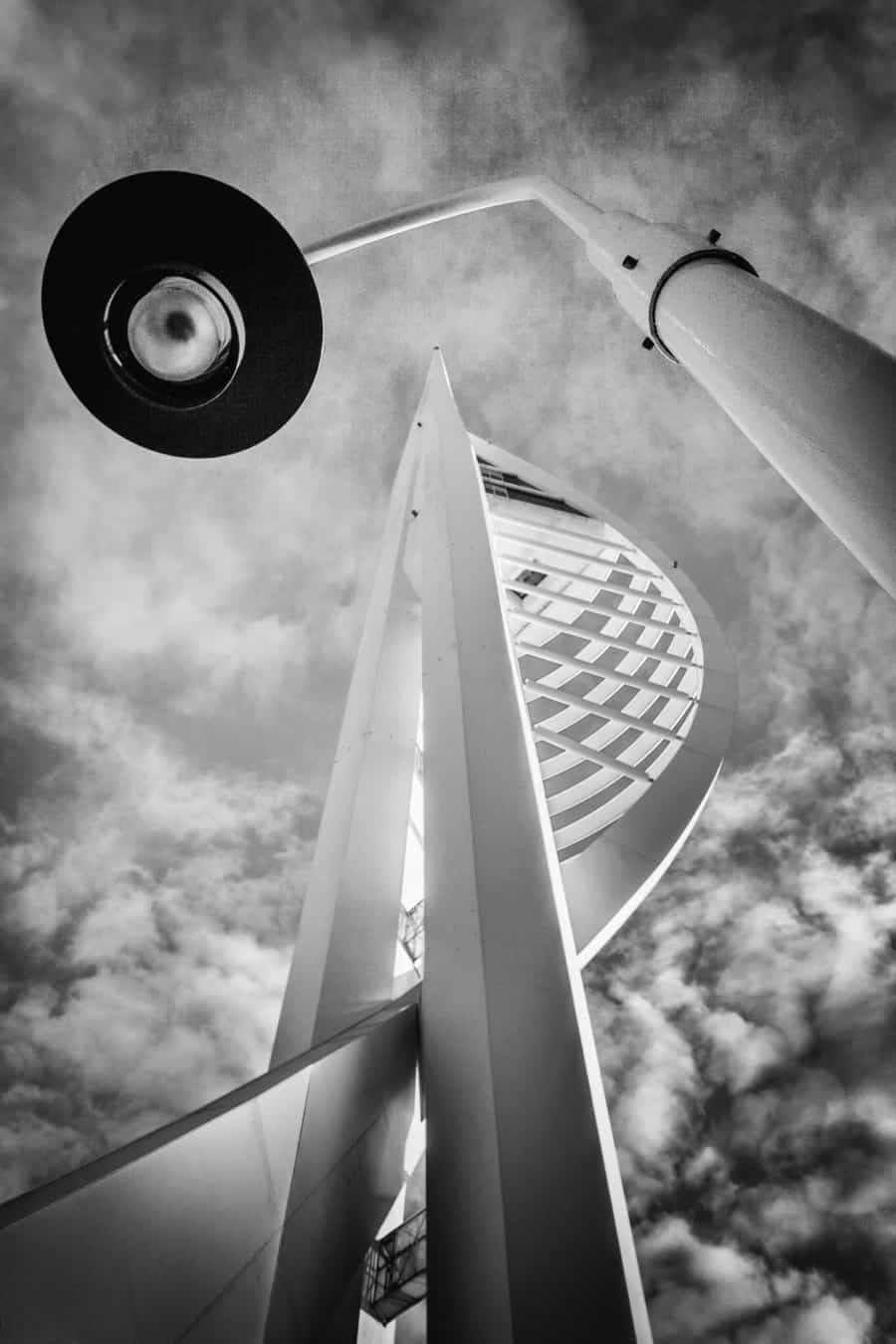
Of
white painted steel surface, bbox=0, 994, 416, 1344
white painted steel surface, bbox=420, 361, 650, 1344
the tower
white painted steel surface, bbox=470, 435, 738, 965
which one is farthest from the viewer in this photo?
white painted steel surface, bbox=470, 435, 738, 965

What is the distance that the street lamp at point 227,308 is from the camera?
193cm

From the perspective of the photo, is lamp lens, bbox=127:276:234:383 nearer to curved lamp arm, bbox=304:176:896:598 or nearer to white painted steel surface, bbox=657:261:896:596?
curved lamp arm, bbox=304:176:896:598

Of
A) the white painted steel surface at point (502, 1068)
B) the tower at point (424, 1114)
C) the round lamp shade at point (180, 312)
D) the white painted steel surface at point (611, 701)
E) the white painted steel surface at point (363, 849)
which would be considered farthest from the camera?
the white painted steel surface at point (611, 701)

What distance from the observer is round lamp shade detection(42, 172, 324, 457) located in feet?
9.25

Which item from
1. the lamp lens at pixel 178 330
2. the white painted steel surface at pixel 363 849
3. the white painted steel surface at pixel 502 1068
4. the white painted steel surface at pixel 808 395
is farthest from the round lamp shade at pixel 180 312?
the white painted steel surface at pixel 363 849

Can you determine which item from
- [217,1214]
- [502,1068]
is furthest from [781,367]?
[217,1214]

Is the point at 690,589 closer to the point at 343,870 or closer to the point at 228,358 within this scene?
the point at 343,870

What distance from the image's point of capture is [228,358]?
3.03 m

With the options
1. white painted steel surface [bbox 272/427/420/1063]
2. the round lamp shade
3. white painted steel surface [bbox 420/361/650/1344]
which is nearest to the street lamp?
the round lamp shade

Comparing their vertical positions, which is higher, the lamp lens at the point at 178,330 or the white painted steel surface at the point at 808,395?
the lamp lens at the point at 178,330

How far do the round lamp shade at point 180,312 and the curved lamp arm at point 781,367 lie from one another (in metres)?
1.32

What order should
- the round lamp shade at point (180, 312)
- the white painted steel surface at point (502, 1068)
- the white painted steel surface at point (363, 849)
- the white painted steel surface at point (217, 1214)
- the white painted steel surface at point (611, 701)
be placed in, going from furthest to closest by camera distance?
the white painted steel surface at point (611, 701)
the white painted steel surface at point (363, 849)
the round lamp shade at point (180, 312)
the white painted steel surface at point (502, 1068)
the white painted steel surface at point (217, 1214)

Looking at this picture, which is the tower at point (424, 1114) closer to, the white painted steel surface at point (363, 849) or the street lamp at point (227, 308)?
the white painted steel surface at point (363, 849)

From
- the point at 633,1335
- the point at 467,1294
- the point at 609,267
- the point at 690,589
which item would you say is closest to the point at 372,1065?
the point at 467,1294
